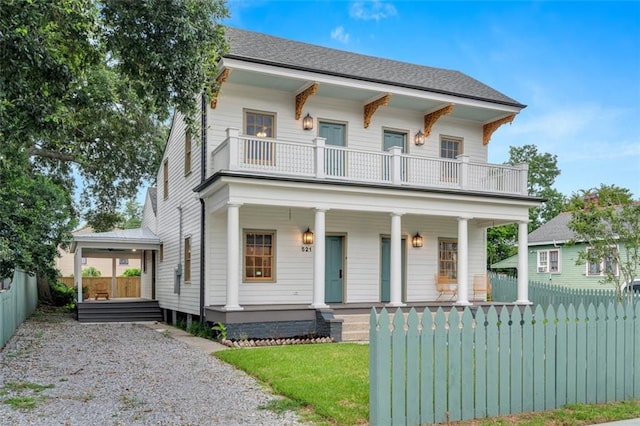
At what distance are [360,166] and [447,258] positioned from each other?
4847mm

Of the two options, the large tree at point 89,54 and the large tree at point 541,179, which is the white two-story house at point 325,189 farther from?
the large tree at point 541,179

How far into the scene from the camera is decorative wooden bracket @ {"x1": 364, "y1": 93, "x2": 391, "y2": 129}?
15547mm

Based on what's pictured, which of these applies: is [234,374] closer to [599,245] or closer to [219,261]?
[219,261]

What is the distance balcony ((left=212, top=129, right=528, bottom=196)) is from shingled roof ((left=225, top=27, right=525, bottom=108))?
2018mm

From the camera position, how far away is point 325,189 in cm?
1371

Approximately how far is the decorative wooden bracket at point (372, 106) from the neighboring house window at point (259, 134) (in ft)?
9.28

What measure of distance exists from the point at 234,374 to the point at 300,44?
12067mm

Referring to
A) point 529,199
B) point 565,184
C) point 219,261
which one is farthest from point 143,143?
point 565,184

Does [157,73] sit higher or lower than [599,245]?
higher

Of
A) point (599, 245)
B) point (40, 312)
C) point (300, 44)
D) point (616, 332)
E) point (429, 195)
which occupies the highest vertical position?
point (300, 44)

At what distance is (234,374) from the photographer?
8492 mm

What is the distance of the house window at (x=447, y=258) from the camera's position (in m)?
17.4

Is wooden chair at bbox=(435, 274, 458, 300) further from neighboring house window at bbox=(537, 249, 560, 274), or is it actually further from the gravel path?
neighboring house window at bbox=(537, 249, 560, 274)

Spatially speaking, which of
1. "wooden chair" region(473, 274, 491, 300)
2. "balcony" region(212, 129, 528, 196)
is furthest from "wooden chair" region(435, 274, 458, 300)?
"balcony" region(212, 129, 528, 196)
